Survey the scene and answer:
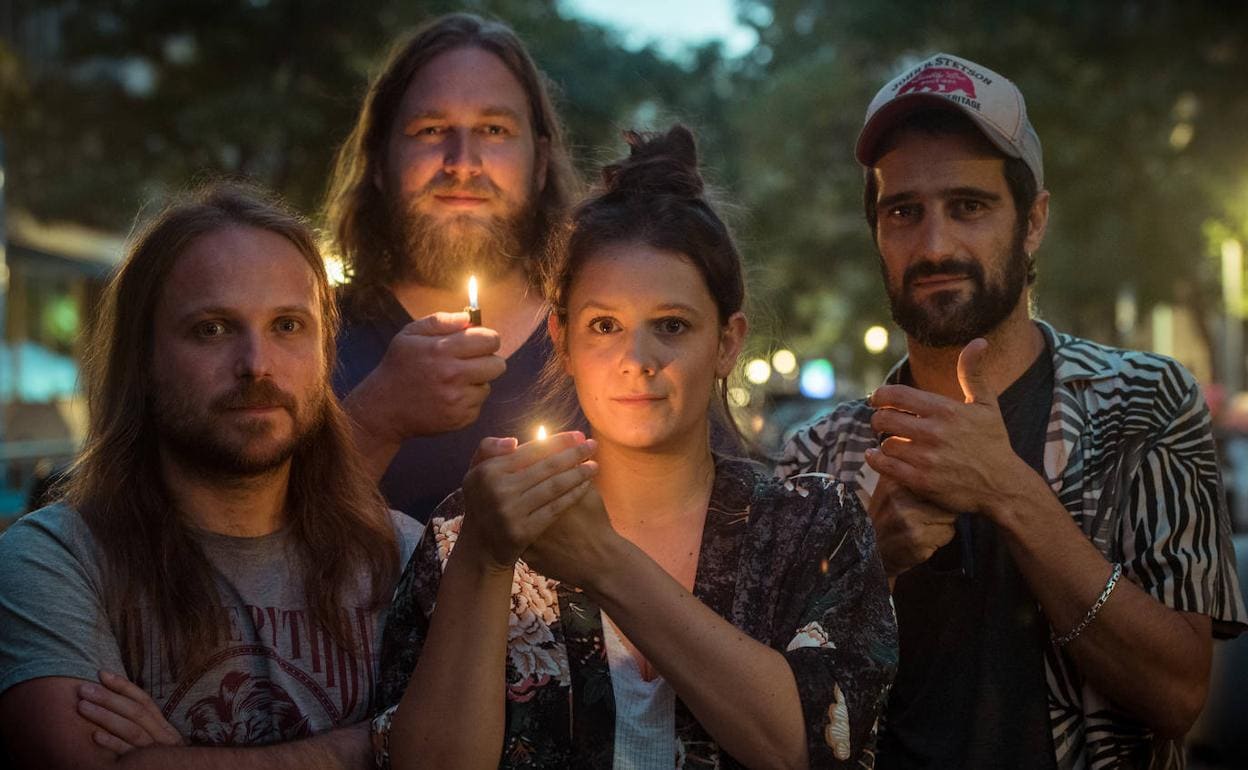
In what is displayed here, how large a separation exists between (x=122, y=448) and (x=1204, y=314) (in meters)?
29.1

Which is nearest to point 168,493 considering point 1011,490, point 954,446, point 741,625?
point 741,625

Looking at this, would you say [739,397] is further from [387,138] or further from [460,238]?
[387,138]

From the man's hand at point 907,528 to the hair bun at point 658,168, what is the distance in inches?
31.9

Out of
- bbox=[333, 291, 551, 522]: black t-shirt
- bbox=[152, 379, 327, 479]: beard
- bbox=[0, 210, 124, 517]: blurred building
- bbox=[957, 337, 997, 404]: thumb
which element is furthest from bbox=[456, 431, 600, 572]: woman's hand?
bbox=[0, 210, 124, 517]: blurred building

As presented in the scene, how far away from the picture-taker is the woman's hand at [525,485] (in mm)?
2479

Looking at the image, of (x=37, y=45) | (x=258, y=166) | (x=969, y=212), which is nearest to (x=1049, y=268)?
(x=258, y=166)

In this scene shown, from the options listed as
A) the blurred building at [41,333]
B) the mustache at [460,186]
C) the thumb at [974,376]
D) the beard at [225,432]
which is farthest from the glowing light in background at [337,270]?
the blurred building at [41,333]

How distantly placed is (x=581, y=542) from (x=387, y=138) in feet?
7.61

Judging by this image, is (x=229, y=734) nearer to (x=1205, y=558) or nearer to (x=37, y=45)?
(x=1205, y=558)

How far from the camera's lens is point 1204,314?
29078 millimetres

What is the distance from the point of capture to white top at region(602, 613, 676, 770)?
106 inches

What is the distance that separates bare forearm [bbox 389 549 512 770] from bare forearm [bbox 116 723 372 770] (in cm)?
24

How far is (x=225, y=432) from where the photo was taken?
3.01 m

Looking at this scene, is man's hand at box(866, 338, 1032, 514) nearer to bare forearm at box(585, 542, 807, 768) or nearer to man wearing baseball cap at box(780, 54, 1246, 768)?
man wearing baseball cap at box(780, 54, 1246, 768)
